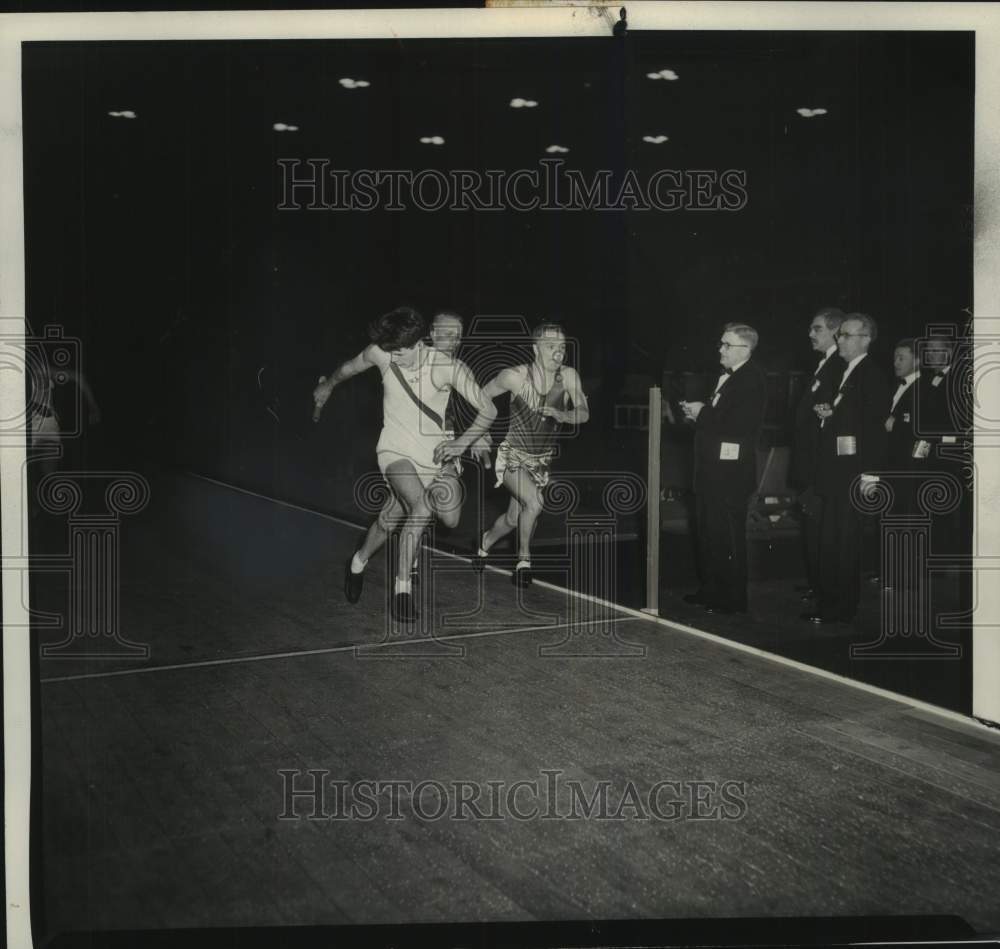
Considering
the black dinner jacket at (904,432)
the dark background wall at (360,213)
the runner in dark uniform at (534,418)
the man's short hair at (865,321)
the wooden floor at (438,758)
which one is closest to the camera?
the wooden floor at (438,758)

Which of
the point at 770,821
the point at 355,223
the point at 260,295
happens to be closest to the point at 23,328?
the point at 260,295

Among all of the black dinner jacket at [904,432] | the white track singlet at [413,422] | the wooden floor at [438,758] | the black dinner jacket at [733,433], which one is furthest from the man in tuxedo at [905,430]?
the white track singlet at [413,422]

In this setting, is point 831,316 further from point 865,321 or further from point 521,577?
point 521,577

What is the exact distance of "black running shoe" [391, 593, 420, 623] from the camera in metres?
3.67

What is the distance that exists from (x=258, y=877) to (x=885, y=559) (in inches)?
106

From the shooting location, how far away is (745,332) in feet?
14.9

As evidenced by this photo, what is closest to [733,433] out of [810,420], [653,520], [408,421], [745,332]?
[810,420]

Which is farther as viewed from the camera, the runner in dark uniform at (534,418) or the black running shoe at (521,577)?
the black running shoe at (521,577)

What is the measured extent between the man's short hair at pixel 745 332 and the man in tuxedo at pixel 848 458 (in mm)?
443

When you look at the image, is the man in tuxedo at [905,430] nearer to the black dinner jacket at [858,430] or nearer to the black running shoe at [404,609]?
the black dinner jacket at [858,430]

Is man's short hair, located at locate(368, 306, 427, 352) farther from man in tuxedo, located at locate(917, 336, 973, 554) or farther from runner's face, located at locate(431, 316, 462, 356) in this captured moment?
man in tuxedo, located at locate(917, 336, 973, 554)

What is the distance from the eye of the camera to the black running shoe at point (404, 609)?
12.0ft

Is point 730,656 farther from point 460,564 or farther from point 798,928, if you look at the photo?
point 798,928

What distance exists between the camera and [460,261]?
3.54 meters
